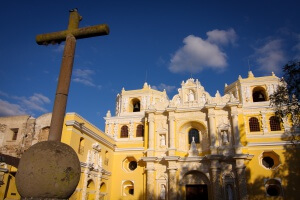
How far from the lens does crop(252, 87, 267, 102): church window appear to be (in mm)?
21930

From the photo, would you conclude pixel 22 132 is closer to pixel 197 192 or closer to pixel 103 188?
pixel 103 188

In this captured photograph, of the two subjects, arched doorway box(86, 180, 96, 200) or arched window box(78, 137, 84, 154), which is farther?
arched doorway box(86, 180, 96, 200)

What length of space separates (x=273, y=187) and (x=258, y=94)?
7945 millimetres

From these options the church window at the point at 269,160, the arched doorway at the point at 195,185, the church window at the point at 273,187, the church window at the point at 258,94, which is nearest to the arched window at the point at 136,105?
the arched doorway at the point at 195,185

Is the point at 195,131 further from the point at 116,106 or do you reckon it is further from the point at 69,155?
the point at 69,155

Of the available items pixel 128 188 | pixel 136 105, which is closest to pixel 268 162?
pixel 128 188

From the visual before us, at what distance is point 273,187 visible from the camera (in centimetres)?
1820

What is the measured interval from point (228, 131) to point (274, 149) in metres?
3.38

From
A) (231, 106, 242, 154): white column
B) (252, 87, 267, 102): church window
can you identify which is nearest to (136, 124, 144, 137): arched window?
(231, 106, 242, 154): white column

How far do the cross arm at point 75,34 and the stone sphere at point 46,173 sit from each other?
8.09ft

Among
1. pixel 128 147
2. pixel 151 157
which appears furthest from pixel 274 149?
pixel 128 147

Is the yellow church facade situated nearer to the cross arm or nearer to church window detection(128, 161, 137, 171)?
church window detection(128, 161, 137, 171)

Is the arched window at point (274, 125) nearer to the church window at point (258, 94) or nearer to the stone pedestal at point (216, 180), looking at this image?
the church window at point (258, 94)

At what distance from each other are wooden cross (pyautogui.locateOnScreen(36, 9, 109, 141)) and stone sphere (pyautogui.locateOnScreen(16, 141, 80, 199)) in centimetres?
70
